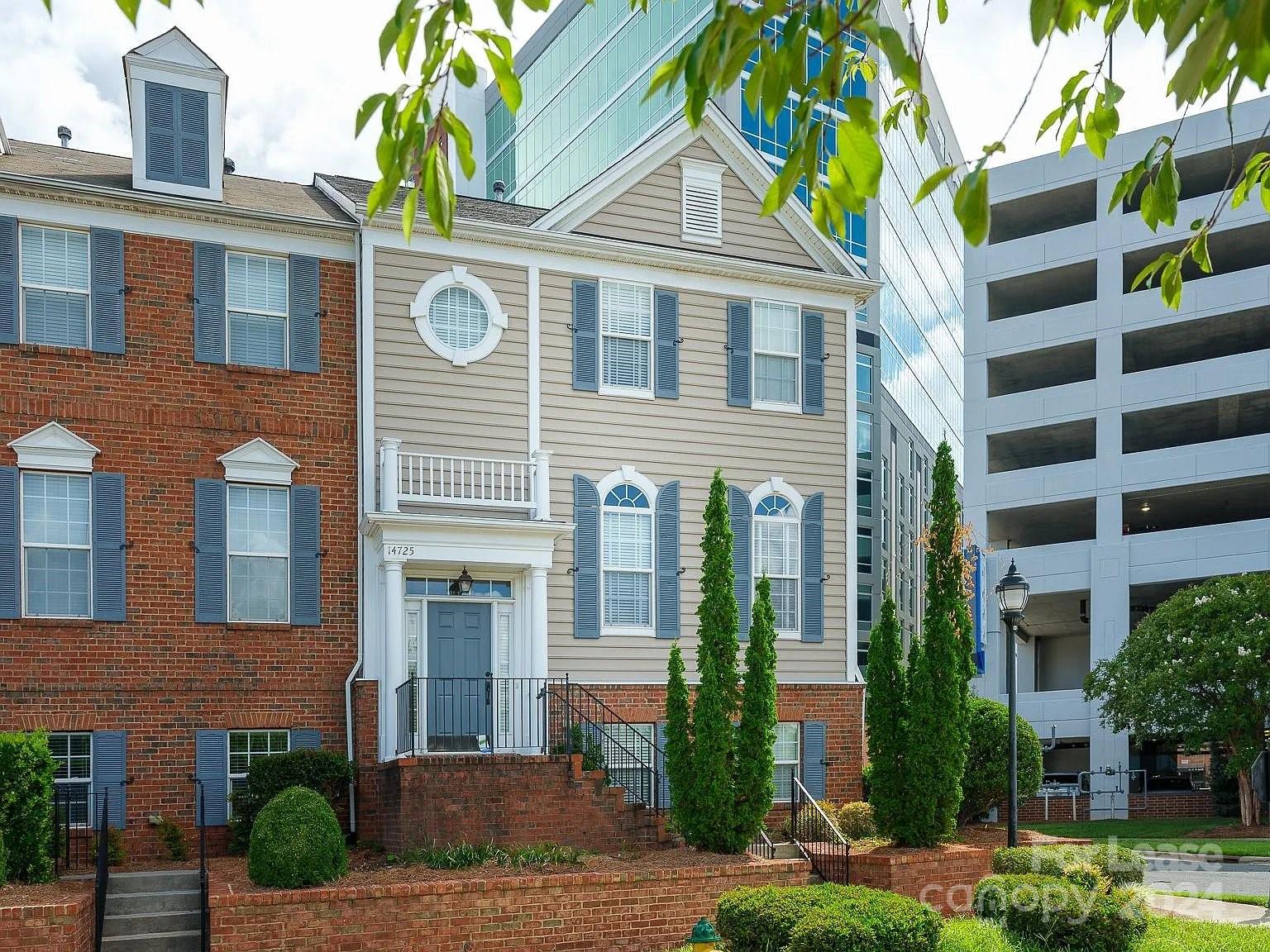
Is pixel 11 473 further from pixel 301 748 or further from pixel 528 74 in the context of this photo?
pixel 528 74

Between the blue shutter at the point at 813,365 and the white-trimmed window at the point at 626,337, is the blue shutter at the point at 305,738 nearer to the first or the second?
the white-trimmed window at the point at 626,337

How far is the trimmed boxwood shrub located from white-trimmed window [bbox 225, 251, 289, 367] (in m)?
4.96

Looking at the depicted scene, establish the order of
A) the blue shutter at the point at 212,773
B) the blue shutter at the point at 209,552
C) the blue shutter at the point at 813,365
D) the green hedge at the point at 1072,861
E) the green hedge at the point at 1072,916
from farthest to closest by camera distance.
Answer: the blue shutter at the point at 813,365 → the blue shutter at the point at 209,552 → the blue shutter at the point at 212,773 → the green hedge at the point at 1072,861 → the green hedge at the point at 1072,916

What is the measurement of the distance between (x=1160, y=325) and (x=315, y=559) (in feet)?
104

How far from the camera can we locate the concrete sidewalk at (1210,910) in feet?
50.3

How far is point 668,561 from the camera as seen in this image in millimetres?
19391

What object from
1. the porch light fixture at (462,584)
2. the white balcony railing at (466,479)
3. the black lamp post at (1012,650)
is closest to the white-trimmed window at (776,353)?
the white balcony railing at (466,479)

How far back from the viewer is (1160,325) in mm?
41812

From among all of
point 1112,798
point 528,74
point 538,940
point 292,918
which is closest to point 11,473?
point 292,918

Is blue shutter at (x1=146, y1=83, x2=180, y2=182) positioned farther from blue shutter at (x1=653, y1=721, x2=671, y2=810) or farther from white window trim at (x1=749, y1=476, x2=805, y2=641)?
blue shutter at (x1=653, y1=721, x2=671, y2=810)

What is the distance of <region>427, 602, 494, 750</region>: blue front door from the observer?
683 inches

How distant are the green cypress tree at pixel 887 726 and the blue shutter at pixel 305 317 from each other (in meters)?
7.91

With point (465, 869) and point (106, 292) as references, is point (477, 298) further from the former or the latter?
point (465, 869)

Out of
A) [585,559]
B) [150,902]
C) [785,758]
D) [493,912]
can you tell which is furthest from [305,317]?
[785,758]
